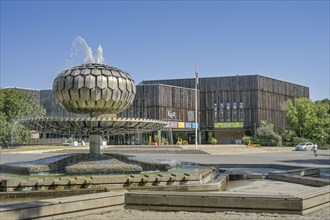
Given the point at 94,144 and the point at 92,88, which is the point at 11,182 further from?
the point at 94,144

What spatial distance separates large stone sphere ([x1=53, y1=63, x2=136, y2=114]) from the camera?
1434cm

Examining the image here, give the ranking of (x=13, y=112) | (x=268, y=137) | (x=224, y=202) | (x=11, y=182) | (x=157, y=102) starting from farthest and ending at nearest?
1. (x=157, y=102)
2. (x=268, y=137)
3. (x=13, y=112)
4. (x=11, y=182)
5. (x=224, y=202)

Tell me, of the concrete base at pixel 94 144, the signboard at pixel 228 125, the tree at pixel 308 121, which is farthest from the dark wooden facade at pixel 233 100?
the concrete base at pixel 94 144

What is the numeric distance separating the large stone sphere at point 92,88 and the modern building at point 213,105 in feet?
199

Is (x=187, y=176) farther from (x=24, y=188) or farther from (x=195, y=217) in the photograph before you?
(x=24, y=188)

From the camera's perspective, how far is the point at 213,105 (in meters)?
83.6

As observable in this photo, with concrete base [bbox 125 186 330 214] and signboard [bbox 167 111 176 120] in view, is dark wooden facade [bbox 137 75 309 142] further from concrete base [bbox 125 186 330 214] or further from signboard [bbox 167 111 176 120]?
concrete base [bbox 125 186 330 214]

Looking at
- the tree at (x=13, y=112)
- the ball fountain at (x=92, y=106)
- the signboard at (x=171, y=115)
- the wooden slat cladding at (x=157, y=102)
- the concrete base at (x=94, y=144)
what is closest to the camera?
the ball fountain at (x=92, y=106)

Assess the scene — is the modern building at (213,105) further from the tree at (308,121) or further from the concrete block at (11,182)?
the concrete block at (11,182)

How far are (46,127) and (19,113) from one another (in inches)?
2038

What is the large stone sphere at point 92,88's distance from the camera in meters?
14.3

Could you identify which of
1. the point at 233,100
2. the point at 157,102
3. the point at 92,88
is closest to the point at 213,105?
the point at 233,100

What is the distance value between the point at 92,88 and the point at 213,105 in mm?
70429

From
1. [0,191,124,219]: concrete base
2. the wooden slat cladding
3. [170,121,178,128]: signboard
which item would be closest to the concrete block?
[0,191,124,219]: concrete base
